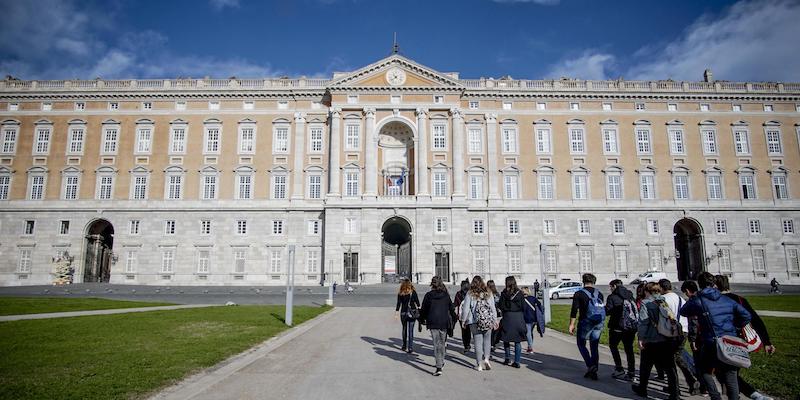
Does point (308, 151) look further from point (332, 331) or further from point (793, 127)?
point (793, 127)

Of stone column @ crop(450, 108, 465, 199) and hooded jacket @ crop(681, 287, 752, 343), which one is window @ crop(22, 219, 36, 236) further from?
hooded jacket @ crop(681, 287, 752, 343)

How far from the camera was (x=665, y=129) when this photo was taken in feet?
162

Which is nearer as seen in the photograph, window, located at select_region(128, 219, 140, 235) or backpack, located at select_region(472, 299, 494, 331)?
backpack, located at select_region(472, 299, 494, 331)

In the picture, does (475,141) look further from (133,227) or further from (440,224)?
(133,227)

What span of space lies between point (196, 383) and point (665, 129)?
52.7m

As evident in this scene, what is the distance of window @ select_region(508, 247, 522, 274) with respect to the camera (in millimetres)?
46781

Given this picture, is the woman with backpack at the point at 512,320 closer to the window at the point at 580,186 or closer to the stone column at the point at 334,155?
the stone column at the point at 334,155

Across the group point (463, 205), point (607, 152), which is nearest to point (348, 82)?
point (463, 205)

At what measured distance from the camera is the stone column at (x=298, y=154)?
47.5 meters

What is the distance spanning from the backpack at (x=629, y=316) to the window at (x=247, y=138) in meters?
44.2

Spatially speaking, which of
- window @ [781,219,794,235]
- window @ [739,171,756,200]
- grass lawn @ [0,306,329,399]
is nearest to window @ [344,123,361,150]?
grass lawn @ [0,306,329,399]

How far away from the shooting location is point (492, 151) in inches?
1909

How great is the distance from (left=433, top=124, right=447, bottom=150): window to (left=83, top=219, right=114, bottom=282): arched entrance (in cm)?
3429

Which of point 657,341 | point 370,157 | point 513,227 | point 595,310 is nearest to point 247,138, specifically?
point 370,157
